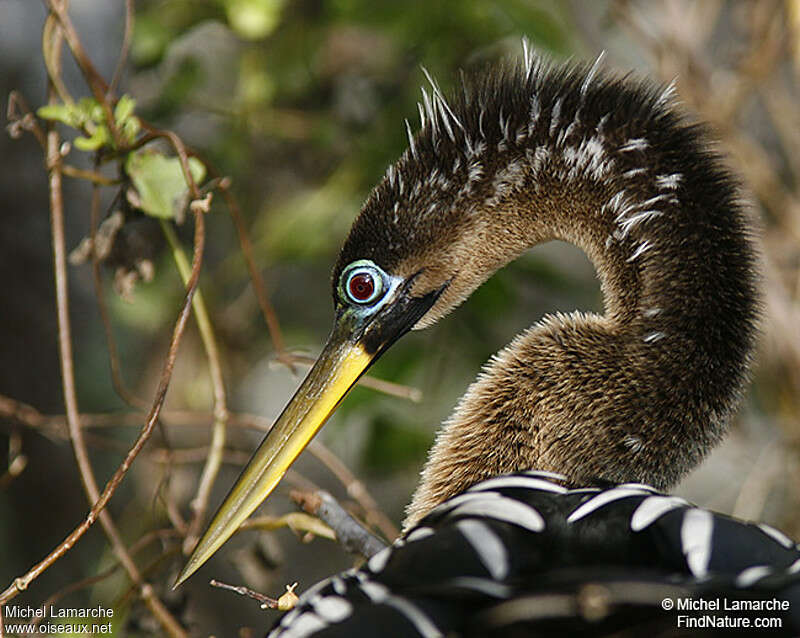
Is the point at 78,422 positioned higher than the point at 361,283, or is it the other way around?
the point at 361,283

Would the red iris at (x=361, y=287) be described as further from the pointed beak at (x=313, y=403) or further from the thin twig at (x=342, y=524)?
the thin twig at (x=342, y=524)

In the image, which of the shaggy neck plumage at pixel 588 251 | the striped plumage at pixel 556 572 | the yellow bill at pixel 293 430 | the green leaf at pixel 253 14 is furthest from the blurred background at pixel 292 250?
the striped plumage at pixel 556 572

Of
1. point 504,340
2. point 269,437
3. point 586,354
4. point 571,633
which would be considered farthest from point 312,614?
Answer: point 504,340

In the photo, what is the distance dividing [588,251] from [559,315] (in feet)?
0.30

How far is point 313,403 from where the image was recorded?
1.16 metres

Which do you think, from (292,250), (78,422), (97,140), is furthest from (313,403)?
(292,250)

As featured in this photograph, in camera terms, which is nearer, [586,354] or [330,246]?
[586,354]

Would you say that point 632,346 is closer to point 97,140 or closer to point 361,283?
point 361,283

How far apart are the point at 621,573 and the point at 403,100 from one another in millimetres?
1437

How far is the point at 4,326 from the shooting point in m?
2.43

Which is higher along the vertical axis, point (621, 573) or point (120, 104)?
point (120, 104)

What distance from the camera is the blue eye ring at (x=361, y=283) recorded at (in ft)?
3.83

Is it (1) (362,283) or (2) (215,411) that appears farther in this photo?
(2) (215,411)

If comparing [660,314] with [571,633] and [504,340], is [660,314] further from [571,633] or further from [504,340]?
[504,340]
